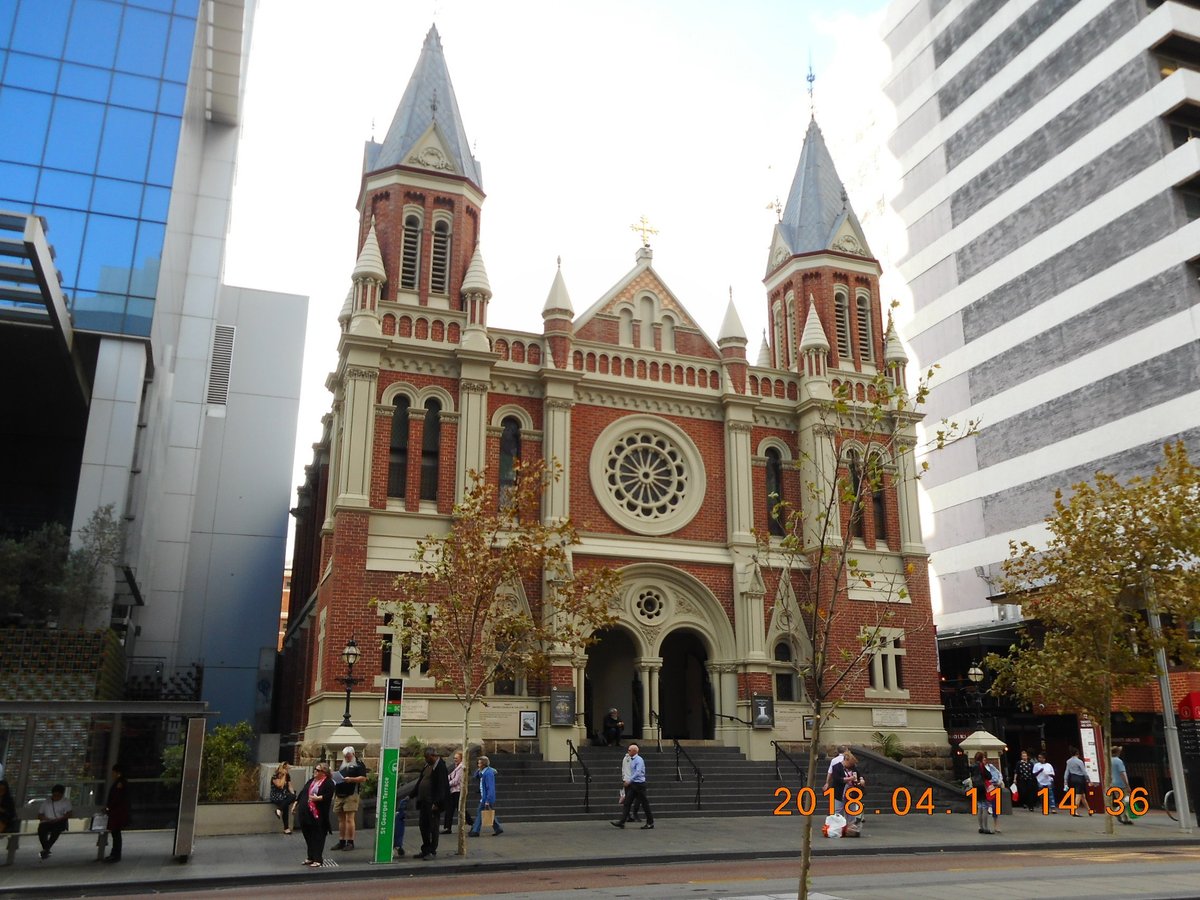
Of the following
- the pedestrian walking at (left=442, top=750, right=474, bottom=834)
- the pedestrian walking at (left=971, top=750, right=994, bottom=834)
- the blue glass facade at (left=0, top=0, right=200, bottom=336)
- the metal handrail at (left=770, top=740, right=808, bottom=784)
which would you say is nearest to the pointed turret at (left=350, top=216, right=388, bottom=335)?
the blue glass facade at (left=0, top=0, right=200, bottom=336)

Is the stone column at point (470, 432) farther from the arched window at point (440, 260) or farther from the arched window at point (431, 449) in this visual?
the arched window at point (440, 260)

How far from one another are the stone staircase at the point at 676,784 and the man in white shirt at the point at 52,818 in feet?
28.7

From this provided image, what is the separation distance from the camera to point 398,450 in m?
27.9

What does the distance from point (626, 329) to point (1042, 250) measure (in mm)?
23573

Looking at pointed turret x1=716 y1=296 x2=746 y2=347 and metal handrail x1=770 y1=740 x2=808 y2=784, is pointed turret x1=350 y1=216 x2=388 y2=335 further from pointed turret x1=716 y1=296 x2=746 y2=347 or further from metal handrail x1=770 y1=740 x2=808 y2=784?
metal handrail x1=770 y1=740 x2=808 y2=784

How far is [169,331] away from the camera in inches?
1361

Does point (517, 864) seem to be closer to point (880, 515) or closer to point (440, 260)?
point (440, 260)

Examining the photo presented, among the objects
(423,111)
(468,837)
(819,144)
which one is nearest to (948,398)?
(819,144)

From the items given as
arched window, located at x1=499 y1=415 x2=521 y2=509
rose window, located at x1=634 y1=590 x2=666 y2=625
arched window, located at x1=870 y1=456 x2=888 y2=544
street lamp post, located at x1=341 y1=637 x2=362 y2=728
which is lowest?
street lamp post, located at x1=341 y1=637 x2=362 y2=728

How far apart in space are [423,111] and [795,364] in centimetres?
1421

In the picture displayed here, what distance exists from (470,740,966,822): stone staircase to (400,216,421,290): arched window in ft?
43.8

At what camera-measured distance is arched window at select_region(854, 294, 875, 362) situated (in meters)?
34.3

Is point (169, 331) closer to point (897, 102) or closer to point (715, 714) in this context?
point (715, 714)

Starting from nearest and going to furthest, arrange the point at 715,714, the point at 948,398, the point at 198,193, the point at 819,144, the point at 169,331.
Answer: the point at 715,714 < the point at 169,331 < the point at 819,144 < the point at 198,193 < the point at 948,398
